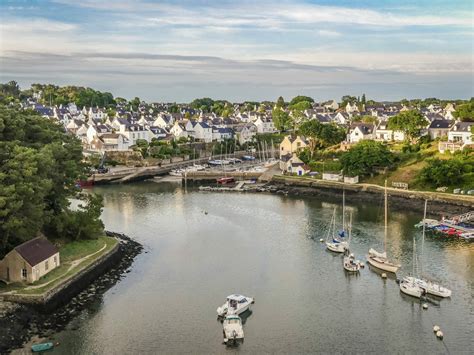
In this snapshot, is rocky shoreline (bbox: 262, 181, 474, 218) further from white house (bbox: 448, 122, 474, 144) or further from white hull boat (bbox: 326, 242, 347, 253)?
white house (bbox: 448, 122, 474, 144)

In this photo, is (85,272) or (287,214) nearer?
(85,272)

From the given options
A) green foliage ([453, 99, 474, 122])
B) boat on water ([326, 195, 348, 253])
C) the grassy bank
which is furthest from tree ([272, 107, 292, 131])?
the grassy bank

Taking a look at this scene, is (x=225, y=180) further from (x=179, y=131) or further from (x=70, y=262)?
(x=70, y=262)

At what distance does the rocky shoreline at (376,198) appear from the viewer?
43.6 metres

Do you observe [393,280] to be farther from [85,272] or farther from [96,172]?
[96,172]

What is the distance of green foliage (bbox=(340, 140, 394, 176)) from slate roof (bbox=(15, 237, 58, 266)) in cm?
3416

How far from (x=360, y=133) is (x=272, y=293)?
1950 inches

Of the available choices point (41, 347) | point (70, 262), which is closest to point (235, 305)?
point (41, 347)

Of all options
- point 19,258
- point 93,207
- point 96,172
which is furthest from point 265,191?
point 19,258

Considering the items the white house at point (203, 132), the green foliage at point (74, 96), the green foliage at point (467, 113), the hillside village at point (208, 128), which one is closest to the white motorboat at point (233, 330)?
the hillside village at point (208, 128)

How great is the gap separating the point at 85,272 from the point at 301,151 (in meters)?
43.5

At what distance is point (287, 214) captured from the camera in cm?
4534

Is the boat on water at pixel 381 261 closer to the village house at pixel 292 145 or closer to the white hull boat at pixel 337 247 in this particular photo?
the white hull boat at pixel 337 247

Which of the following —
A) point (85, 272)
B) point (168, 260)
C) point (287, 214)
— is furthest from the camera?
point (287, 214)
